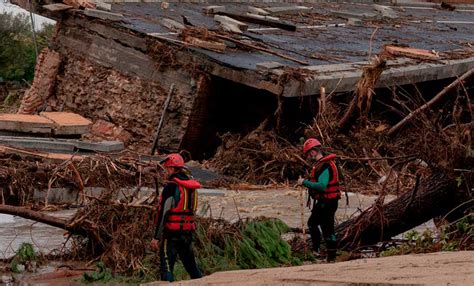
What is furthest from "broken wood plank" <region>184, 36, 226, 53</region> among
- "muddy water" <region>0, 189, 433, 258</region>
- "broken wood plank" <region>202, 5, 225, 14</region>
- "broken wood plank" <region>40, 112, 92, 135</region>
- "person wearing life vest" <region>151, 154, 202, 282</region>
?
"person wearing life vest" <region>151, 154, 202, 282</region>

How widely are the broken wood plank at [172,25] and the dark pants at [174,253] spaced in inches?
442

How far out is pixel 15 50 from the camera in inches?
1980

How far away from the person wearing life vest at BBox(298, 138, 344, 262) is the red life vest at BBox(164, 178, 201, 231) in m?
2.09

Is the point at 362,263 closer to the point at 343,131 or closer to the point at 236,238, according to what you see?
the point at 236,238

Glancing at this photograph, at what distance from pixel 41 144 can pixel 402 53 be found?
8196 mm

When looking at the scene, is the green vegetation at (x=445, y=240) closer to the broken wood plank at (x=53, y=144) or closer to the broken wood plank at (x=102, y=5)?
the broken wood plank at (x=53, y=144)

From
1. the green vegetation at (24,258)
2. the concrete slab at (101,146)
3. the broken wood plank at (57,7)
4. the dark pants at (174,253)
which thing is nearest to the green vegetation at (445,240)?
the dark pants at (174,253)

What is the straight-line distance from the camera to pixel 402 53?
2344cm

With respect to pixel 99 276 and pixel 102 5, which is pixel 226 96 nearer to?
pixel 102 5

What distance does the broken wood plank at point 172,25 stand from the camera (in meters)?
22.1

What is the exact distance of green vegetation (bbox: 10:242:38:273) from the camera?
1234 cm

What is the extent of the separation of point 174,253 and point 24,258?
2092 millimetres

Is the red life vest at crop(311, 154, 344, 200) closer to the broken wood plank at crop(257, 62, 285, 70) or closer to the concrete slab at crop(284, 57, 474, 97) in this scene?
the concrete slab at crop(284, 57, 474, 97)

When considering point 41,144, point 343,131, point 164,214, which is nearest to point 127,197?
point 164,214
